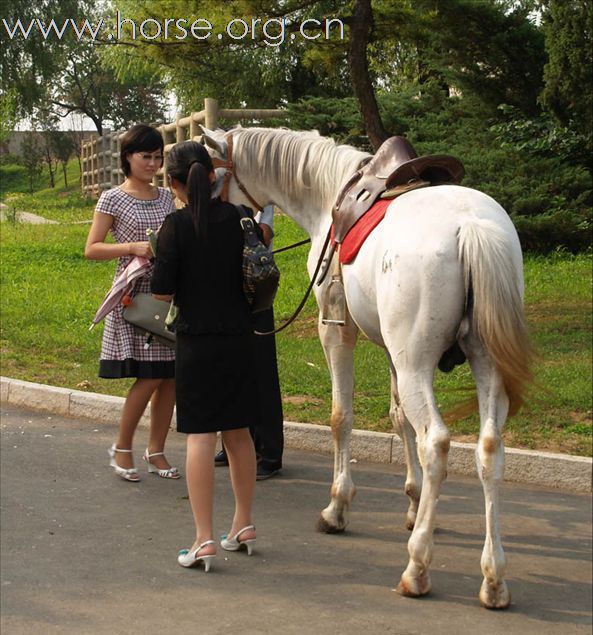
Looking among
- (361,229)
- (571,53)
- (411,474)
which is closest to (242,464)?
(411,474)

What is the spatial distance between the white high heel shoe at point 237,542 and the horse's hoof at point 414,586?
887mm

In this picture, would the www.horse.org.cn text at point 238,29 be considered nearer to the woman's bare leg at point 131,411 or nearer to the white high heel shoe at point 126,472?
the woman's bare leg at point 131,411

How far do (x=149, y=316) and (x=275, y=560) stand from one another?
5.72ft

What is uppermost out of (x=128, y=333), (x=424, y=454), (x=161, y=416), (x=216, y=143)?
(x=216, y=143)

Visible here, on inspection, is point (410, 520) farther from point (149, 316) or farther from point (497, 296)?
point (149, 316)

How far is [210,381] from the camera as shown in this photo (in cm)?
498

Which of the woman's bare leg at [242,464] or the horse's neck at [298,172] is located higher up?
the horse's neck at [298,172]

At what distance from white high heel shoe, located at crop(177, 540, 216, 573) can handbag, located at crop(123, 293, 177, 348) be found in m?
1.55

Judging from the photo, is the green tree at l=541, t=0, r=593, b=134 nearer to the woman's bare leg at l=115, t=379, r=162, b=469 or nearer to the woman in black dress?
the woman's bare leg at l=115, t=379, r=162, b=469

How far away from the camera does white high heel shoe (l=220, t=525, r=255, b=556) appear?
5281 millimetres

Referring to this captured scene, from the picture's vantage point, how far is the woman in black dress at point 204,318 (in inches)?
193

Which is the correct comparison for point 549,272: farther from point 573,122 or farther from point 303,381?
point 303,381

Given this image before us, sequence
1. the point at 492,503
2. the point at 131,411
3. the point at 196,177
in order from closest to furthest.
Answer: the point at 492,503, the point at 196,177, the point at 131,411

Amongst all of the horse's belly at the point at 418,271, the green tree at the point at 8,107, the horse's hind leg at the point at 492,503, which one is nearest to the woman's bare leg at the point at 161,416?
the horse's belly at the point at 418,271
